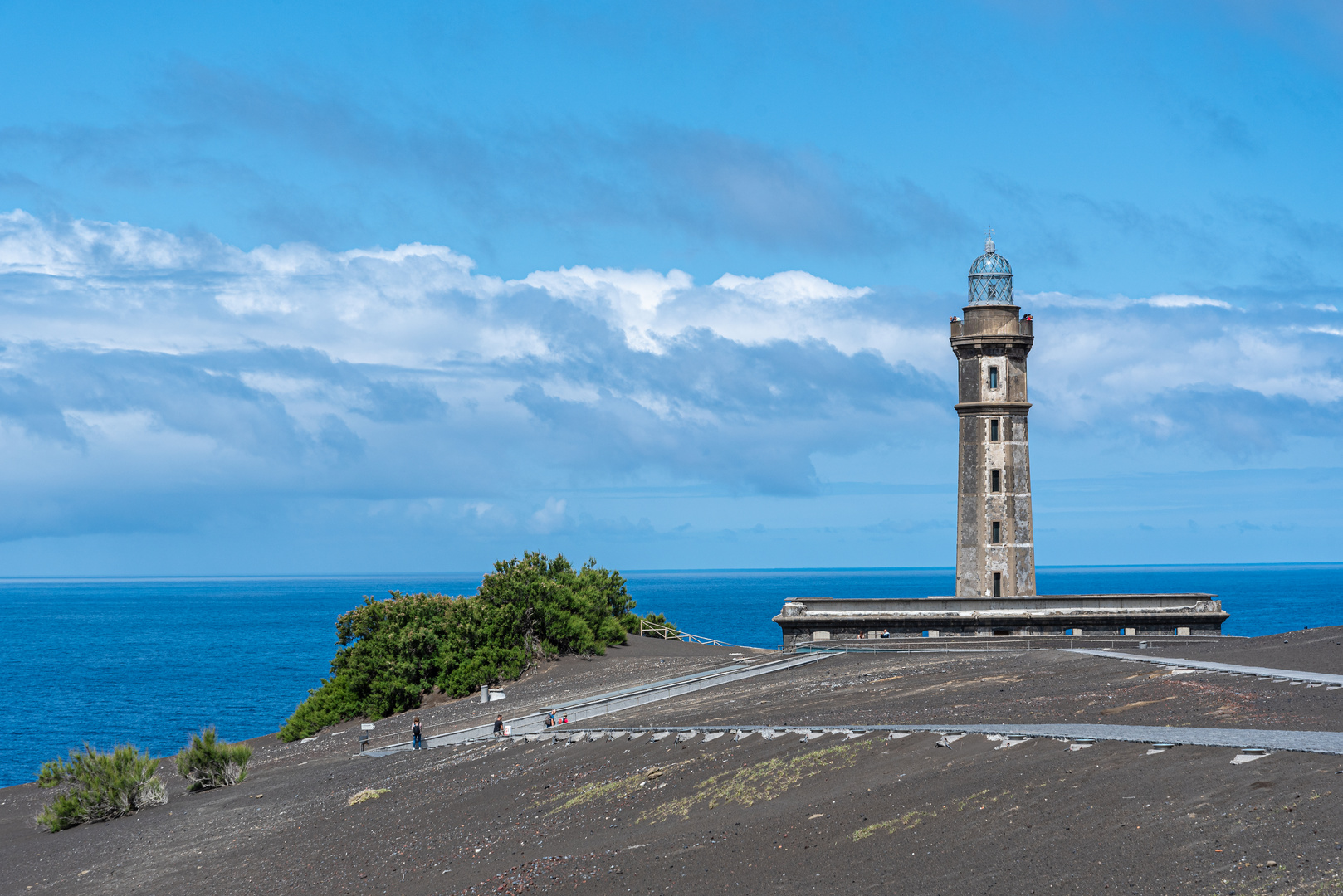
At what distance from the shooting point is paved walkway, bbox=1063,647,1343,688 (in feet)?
81.4

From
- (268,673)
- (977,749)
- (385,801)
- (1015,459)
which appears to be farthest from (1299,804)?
(268,673)

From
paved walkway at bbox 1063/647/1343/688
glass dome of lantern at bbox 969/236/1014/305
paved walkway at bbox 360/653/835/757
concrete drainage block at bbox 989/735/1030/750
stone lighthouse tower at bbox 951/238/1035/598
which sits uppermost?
glass dome of lantern at bbox 969/236/1014/305

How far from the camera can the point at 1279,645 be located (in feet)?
111

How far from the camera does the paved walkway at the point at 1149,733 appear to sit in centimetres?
1652

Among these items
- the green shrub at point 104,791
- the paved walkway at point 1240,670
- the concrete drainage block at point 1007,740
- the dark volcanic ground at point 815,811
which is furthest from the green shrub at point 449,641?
the concrete drainage block at point 1007,740

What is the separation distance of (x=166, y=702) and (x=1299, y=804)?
7349 cm

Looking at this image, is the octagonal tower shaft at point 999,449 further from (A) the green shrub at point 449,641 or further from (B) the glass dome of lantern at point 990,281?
(A) the green shrub at point 449,641

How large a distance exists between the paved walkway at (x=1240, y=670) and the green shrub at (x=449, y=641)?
842 inches

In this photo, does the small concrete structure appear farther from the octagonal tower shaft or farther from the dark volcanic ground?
the dark volcanic ground

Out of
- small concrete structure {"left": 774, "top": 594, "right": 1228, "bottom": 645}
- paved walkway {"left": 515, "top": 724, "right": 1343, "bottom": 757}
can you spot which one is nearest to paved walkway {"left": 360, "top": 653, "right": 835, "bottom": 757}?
small concrete structure {"left": 774, "top": 594, "right": 1228, "bottom": 645}

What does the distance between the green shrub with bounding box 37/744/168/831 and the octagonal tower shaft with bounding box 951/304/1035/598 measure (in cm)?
2798

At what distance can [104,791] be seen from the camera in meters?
28.0

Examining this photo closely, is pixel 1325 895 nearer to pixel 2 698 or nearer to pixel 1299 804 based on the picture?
pixel 1299 804

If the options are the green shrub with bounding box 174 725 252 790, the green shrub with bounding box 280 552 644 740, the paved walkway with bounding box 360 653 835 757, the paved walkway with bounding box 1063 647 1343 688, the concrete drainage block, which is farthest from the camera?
the green shrub with bounding box 280 552 644 740
